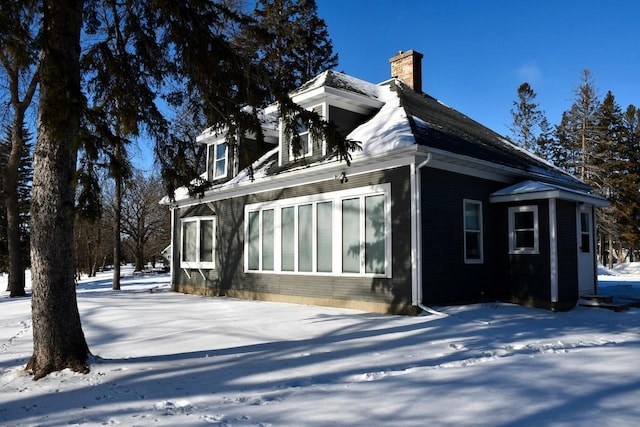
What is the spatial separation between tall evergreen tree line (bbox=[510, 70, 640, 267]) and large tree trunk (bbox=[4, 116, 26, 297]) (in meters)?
29.1

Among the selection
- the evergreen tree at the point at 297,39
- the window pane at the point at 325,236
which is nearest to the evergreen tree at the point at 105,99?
the window pane at the point at 325,236

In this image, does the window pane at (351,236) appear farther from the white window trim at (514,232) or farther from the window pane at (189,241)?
the window pane at (189,241)

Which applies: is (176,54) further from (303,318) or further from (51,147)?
(303,318)

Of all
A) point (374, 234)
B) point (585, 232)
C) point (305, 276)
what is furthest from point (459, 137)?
point (305, 276)

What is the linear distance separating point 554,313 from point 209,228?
998 cm

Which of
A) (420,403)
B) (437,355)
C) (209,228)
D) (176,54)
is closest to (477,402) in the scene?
(420,403)

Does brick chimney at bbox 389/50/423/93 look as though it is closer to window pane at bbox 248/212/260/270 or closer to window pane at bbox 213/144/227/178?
window pane at bbox 213/144/227/178

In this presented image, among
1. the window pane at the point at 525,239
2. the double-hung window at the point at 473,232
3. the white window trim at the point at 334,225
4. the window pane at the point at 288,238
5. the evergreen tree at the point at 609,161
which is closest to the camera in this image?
the white window trim at the point at 334,225

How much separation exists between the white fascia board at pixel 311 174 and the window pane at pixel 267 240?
0.71m

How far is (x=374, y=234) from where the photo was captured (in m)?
10.1

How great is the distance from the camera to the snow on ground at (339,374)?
406cm

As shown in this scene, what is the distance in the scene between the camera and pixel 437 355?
6059 millimetres

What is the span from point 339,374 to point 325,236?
6.14 meters

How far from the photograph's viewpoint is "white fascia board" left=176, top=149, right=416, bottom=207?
9719 mm
